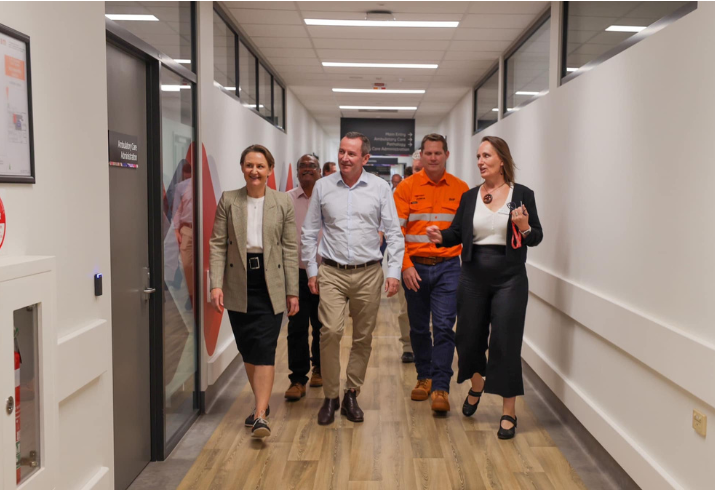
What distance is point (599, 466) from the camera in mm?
3312

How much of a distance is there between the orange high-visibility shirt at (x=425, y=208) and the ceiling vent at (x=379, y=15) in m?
1.67

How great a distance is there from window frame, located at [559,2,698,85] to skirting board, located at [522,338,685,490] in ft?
6.03

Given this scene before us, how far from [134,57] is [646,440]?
2858 millimetres

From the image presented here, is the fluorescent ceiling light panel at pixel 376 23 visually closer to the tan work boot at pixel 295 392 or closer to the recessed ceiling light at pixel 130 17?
the recessed ceiling light at pixel 130 17

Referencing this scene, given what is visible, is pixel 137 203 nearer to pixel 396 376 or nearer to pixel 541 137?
pixel 396 376

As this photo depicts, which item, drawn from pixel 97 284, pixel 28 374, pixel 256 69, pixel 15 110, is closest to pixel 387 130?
pixel 256 69

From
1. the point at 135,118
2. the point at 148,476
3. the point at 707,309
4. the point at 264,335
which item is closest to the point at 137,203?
the point at 135,118

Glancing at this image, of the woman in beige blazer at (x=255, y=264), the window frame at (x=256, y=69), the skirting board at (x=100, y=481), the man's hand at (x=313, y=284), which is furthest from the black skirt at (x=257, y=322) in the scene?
the window frame at (x=256, y=69)

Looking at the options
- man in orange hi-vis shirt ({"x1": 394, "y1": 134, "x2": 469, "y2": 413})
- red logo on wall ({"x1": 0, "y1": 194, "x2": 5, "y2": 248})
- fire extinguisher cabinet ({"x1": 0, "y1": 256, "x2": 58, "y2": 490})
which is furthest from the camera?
man in orange hi-vis shirt ({"x1": 394, "y1": 134, "x2": 469, "y2": 413})

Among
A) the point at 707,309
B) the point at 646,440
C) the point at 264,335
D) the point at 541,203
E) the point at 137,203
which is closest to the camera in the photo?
the point at 707,309

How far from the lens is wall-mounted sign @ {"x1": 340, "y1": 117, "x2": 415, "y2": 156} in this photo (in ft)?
→ 43.0

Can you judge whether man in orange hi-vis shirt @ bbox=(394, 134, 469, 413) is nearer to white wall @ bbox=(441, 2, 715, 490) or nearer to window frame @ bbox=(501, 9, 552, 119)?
white wall @ bbox=(441, 2, 715, 490)

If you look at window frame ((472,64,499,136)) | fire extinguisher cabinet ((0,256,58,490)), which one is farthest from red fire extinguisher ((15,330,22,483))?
window frame ((472,64,499,136))

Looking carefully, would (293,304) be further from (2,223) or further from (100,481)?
(2,223)
